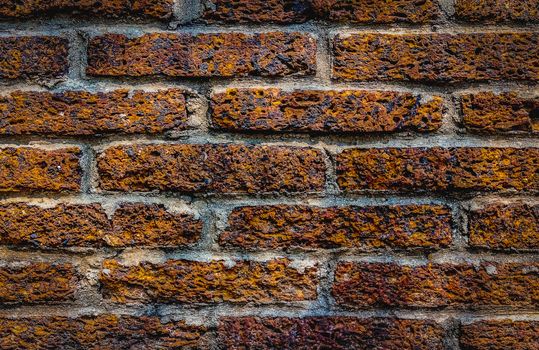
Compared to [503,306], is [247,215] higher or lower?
higher

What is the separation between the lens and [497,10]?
28.6 inches

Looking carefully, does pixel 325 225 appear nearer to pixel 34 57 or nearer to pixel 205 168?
pixel 205 168

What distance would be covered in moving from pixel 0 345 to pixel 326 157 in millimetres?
624

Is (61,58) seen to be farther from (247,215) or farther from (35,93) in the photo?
(247,215)

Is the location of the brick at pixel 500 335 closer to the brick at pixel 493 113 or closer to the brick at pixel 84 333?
the brick at pixel 493 113

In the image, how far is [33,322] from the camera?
0.73 m

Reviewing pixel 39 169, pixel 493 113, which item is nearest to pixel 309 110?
pixel 493 113

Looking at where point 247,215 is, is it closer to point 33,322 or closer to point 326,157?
point 326,157

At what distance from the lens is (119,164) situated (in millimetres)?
718

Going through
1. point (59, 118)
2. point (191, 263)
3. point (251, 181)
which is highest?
point (59, 118)

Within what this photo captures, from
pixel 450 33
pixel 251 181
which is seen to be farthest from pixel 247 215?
pixel 450 33

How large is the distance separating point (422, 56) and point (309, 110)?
8.1 inches

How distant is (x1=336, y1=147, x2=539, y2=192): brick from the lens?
2.36 ft

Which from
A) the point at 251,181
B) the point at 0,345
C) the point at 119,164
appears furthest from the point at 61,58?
the point at 0,345
